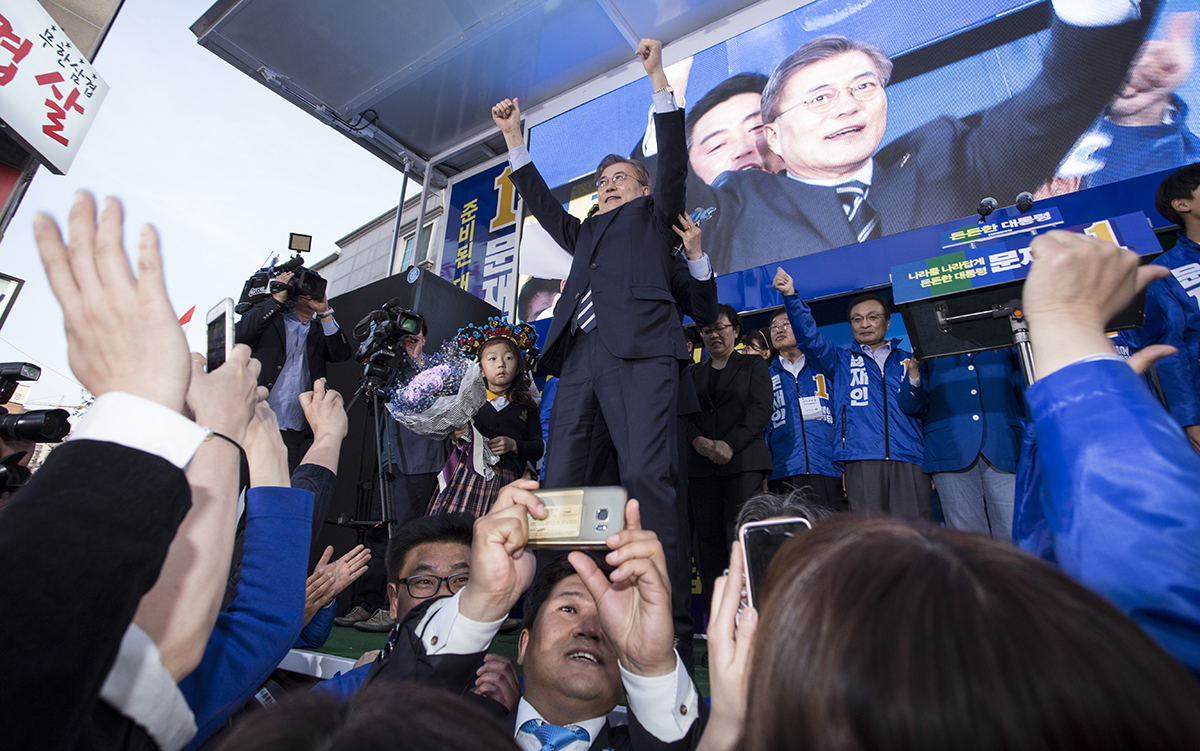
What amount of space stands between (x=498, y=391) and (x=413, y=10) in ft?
15.7

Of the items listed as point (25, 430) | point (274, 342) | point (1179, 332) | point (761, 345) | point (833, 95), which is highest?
point (833, 95)

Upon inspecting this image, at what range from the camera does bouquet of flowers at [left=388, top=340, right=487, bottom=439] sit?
129 inches

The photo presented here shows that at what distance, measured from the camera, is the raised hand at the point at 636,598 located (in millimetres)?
979

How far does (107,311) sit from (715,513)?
293 centimetres

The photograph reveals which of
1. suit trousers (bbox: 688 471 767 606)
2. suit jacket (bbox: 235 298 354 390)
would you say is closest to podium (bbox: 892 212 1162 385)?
suit trousers (bbox: 688 471 767 606)

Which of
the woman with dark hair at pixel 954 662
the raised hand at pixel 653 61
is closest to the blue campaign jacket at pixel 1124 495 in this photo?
the woman with dark hair at pixel 954 662

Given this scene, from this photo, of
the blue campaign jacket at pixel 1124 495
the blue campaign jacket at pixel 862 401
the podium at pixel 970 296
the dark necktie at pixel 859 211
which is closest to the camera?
the blue campaign jacket at pixel 1124 495

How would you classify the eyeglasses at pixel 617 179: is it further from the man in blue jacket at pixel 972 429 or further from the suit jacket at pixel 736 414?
the man in blue jacket at pixel 972 429

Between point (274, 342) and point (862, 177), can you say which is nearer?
point (274, 342)

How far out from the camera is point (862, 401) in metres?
3.11

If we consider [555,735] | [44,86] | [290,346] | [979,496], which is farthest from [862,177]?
[44,86]

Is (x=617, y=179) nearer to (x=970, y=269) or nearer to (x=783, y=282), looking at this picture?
(x=783, y=282)

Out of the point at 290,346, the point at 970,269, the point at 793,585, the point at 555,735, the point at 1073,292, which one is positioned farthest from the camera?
the point at 290,346

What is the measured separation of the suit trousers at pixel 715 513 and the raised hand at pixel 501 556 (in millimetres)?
1958
